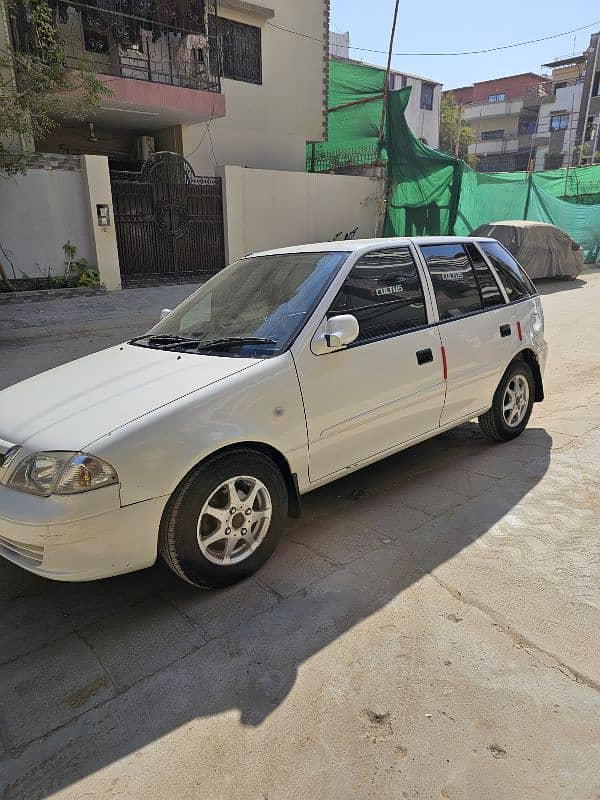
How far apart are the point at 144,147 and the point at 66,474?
16.2 m

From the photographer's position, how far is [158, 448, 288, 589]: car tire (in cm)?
255

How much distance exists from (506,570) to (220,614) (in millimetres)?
1460

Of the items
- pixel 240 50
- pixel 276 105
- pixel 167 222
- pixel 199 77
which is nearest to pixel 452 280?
pixel 167 222

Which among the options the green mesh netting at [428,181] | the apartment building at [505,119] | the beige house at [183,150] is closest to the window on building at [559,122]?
the apartment building at [505,119]

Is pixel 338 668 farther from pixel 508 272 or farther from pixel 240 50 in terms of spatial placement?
pixel 240 50

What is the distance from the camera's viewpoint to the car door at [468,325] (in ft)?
12.7

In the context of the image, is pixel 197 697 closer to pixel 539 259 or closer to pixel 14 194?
pixel 14 194

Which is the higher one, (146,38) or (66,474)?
(146,38)

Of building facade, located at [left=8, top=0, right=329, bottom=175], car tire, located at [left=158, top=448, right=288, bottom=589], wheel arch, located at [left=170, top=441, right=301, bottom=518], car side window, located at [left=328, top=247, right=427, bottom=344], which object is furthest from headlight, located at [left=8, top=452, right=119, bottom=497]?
building facade, located at [left=8, top=0, right=329, bottom=175]

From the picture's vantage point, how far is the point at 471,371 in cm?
402

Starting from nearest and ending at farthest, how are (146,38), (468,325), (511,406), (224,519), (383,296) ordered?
(224,519), (383,296), (468,325), (511,406), (146,38)

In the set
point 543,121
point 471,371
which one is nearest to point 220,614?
point 471,371

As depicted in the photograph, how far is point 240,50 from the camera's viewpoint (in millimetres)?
16703

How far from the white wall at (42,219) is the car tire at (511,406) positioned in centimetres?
1017
